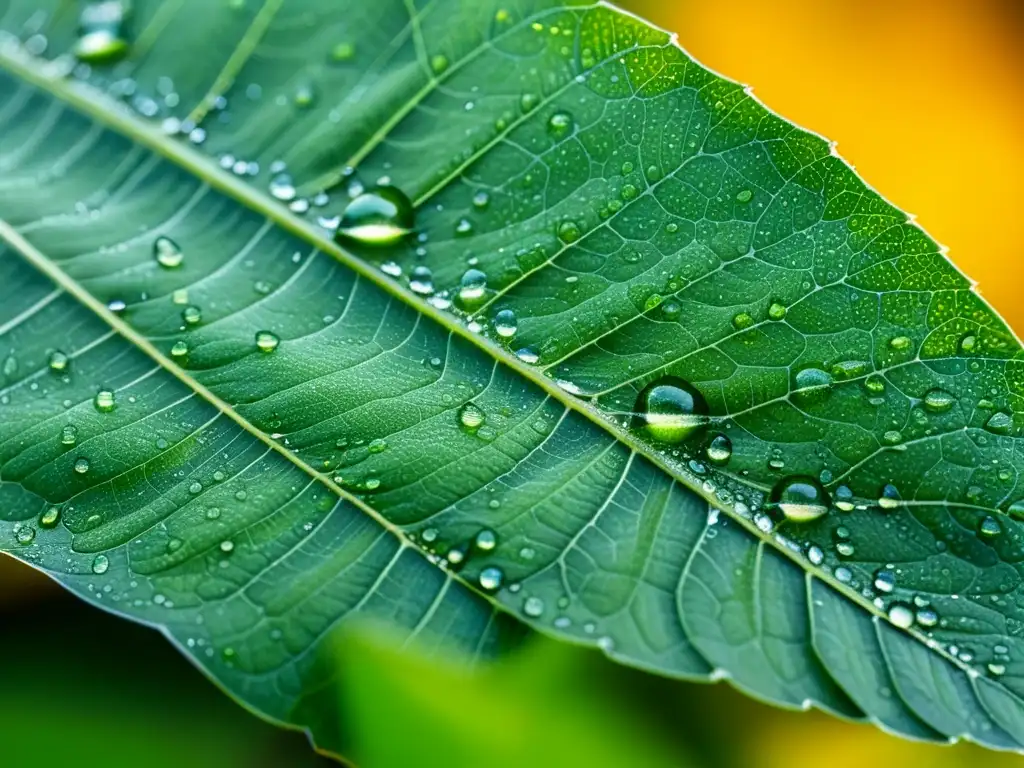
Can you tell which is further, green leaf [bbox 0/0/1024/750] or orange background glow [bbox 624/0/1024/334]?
orange background glow [bbox 624/0/1024/334]

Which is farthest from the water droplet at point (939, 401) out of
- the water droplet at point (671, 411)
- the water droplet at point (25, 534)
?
the water droplet at point (25, 534)

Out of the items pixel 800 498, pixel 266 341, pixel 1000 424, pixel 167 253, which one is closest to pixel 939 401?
pixel 1000 424

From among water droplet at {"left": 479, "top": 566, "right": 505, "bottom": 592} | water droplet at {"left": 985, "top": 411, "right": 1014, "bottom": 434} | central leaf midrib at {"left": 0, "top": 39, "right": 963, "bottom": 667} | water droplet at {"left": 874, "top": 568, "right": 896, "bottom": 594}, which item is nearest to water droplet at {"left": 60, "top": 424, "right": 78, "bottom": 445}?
central leaf midrib at {"left": 0, "top": 39, "right": 963, "bottom": 667}

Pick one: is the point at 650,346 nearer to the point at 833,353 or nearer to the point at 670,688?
the point at 833,353

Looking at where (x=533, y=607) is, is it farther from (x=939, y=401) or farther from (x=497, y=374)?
(x=939, y=401)

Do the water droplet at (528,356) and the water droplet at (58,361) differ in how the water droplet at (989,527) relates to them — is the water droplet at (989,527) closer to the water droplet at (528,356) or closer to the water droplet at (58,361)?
the water droplet at (528,356)

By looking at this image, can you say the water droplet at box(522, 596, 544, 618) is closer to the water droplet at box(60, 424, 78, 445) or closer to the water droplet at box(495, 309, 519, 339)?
the water droplet at box(495, 309, 519, 339)
